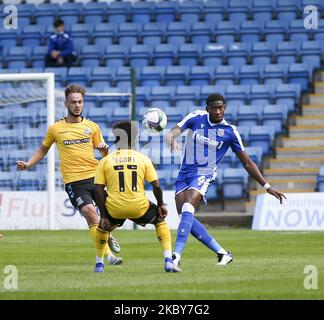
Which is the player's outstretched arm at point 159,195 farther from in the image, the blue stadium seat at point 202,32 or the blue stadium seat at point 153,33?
the blue stadium seat at point 153,33

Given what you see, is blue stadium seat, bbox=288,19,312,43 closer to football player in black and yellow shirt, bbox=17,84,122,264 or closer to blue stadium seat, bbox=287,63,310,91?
blue stadium seat, bbox=287,63,310,91

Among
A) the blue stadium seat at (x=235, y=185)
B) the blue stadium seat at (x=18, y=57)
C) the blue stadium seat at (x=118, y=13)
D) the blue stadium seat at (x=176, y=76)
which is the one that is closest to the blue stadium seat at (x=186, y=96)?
the blue stadium seat at (x=176, y=76)

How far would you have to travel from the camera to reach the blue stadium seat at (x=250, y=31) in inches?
1201

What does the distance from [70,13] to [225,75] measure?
19.7 ft

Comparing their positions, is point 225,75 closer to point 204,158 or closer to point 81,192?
point 81,192

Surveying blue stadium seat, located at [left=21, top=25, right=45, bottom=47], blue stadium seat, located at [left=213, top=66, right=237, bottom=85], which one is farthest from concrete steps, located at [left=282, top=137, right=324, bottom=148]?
blue stadium seat, located at [left=21, top=25, right=45, bottom=47]

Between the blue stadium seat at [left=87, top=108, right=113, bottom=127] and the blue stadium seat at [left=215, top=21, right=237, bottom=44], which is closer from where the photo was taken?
the blue stadium seat at [left=87, top=108, right=113, bottom=127]

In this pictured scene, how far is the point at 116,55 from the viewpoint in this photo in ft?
101

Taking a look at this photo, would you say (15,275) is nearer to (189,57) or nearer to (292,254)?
(292,254)

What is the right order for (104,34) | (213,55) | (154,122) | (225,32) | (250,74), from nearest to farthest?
(154,122) → (250,74) → (213,55) → (225,32) → (104,34)

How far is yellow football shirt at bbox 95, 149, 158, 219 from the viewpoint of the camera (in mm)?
12148

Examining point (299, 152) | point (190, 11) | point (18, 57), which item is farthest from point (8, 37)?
point (299, 152)

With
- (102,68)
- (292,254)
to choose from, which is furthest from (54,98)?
(292,254)

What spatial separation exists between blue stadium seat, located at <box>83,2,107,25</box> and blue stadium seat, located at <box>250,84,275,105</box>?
6262 millimetres
